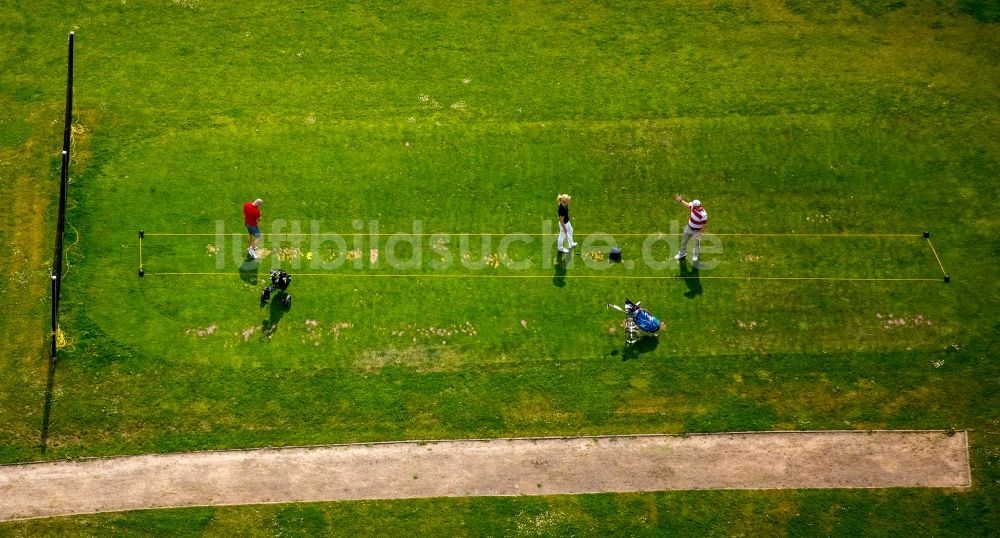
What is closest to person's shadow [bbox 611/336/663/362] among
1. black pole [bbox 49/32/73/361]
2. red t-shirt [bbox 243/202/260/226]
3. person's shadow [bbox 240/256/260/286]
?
person's shadow [bbox 240/256/260/286]

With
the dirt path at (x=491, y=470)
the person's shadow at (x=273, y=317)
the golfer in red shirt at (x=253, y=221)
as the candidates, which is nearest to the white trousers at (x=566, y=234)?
the dirt path at (x=491, y=470)

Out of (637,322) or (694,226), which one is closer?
(637,322)

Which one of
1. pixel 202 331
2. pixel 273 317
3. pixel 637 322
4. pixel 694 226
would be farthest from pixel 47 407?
pixel 694 226

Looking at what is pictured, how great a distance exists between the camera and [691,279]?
102ft

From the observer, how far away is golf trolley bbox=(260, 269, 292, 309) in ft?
97.1

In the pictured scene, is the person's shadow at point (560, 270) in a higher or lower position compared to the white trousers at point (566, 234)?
lower

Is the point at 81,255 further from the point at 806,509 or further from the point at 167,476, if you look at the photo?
the point at 806,509

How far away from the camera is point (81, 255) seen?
30.7 metres

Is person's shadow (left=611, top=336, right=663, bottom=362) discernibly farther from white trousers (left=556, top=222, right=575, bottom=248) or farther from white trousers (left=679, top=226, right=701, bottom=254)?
white trousers (left=556, top=222, right=575, bottom=248)

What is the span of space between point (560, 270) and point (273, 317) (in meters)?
12.5

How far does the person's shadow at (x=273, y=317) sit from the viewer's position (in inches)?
1171

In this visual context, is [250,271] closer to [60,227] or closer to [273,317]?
[273,317]

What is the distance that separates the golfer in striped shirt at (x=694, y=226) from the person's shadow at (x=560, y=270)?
4.96 m

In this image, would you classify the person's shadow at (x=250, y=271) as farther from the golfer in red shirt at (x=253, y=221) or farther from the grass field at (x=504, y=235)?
the golfer in red shirt at (x=253, y=221)
